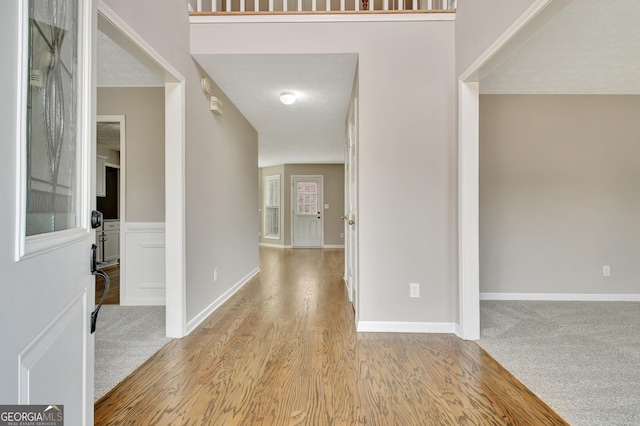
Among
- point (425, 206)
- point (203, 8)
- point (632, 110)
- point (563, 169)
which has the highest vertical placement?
point (203, 8)

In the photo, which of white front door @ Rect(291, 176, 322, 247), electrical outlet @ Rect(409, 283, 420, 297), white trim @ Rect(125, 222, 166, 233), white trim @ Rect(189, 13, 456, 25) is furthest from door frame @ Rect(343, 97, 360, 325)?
white front door @ Rect(291, 176, 322, 247)

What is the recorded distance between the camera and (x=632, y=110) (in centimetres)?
333

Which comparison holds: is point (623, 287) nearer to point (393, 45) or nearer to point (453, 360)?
point (453, 360)

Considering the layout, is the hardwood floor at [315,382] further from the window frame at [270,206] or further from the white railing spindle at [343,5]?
the window frame at [270,206]

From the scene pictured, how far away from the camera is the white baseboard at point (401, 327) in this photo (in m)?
2.48

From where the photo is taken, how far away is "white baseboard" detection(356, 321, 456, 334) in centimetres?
248

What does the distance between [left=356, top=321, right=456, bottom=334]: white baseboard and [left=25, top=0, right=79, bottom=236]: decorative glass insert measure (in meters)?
2.12

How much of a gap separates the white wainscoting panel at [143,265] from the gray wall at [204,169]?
0.69 metres

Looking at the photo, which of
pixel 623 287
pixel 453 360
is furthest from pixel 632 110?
pixel 453 360

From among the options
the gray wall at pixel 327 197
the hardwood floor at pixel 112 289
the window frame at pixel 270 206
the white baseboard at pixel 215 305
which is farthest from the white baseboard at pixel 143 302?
the window frame at pixel 270 206

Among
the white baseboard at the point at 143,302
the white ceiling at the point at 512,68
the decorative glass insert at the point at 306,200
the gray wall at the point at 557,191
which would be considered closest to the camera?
the white ceiling at the point at 512,68

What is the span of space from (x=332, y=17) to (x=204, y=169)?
171 centimetres

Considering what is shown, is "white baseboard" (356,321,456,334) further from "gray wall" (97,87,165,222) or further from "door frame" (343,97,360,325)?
"gray wall" (97,87,165,222)

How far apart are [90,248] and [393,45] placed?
251cm
